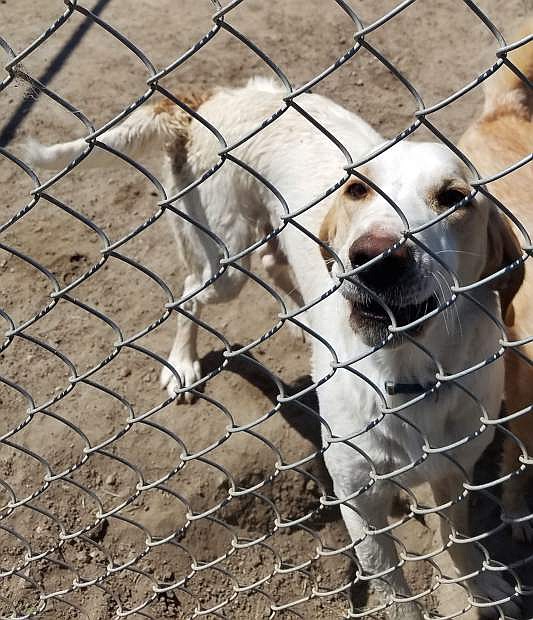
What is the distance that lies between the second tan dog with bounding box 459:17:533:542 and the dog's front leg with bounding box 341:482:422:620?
0.52 m

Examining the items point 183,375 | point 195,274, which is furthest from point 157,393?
point 195,274

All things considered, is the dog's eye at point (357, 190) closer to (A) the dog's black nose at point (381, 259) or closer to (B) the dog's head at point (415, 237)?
(B) the dog's head at point (415, 237)

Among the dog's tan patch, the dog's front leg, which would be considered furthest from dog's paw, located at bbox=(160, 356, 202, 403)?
the dog's front leg

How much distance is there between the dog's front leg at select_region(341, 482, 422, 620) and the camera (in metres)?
2.24

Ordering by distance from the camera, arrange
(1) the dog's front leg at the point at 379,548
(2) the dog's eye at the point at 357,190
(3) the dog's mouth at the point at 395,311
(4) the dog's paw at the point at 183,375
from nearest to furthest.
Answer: (3) the dog's mouth at the point at 395,311
(2) the dog's eye at the point at 357,190
(1) the dog's front leg at the point at 379,548
(4) the dog's paw at the point at 183,375

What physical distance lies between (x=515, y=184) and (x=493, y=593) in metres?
1.54

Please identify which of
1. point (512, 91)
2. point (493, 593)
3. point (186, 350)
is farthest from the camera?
point (186, 350)

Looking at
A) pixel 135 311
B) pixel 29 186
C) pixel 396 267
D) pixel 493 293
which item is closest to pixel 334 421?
pixel 493 293

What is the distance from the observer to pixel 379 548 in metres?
2.33

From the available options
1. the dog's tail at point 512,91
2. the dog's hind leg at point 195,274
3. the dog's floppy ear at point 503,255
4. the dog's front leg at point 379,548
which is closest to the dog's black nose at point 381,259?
the dog's floppy ear at point 503,255

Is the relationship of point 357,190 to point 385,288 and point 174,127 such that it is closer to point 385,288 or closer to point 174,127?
point 385,288

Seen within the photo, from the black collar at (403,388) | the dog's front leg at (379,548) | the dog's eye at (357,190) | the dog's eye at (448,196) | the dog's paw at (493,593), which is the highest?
the dog's eye at (357,190)

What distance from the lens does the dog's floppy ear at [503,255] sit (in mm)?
2025

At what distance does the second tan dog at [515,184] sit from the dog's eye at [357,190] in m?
0.74
